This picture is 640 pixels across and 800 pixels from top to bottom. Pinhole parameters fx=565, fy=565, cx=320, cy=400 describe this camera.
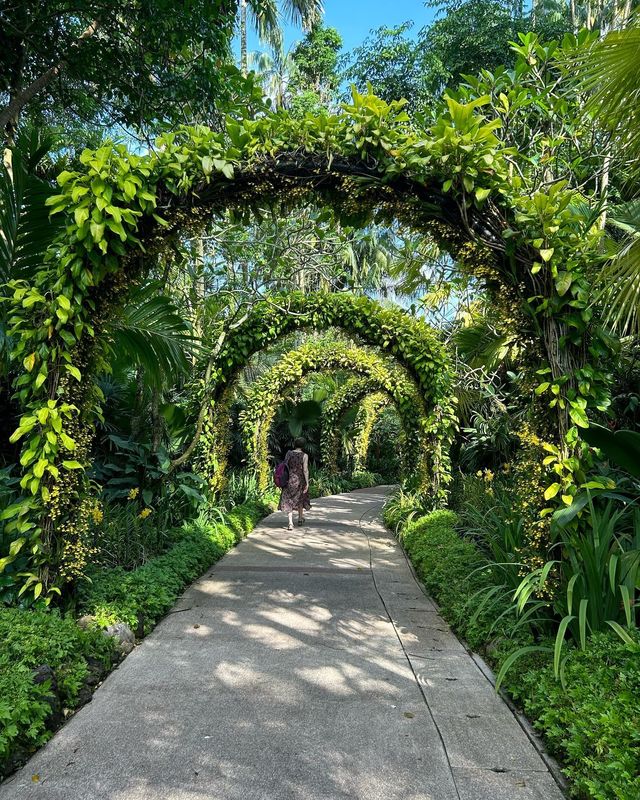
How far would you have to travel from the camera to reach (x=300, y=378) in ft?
40.3

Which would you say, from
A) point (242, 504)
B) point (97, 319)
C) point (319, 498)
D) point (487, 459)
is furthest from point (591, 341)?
point (319, 498)

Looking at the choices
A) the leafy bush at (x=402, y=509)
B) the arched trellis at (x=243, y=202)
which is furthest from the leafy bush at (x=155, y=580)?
the leafy bush at (x=402, y=509)

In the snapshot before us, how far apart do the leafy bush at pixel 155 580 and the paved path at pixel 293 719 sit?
0.20 meters

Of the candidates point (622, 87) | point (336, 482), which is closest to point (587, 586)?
point (622, 87)

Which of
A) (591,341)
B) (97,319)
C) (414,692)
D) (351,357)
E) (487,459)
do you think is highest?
(351,357)

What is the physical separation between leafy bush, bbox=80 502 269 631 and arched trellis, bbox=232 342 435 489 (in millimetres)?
4077

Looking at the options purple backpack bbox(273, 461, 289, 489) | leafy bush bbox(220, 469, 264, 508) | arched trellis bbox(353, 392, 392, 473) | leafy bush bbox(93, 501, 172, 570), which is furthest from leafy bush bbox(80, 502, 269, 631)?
arched trellis bbox(353, 392, 392, 473)

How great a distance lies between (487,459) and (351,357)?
394cm

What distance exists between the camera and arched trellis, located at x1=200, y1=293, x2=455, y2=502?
8.58 metres

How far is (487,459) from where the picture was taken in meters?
10.2

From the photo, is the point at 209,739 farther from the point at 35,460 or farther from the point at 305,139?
the point at 305,139

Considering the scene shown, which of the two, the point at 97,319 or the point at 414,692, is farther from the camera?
the point at 97,319

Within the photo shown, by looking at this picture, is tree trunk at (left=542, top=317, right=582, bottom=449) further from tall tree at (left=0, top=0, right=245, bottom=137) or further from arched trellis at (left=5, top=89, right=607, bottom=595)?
Result: tall tree at (left=0, top=0, right=245, bottom=137)

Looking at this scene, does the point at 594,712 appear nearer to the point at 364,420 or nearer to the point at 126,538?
the point at 126,538
